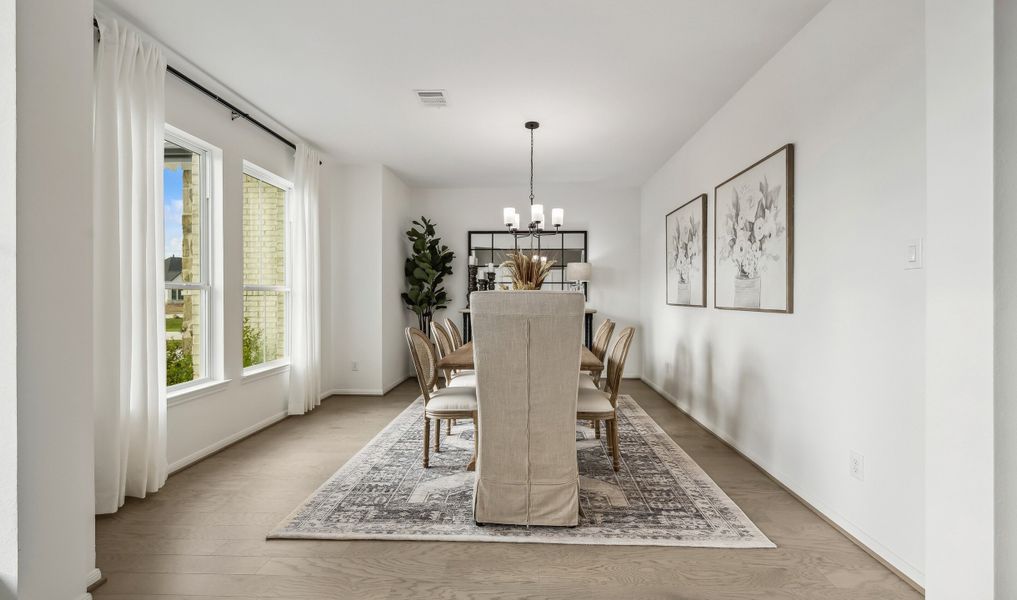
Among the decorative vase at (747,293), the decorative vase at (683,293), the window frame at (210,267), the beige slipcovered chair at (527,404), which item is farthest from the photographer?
the decorative vase at (683,293)

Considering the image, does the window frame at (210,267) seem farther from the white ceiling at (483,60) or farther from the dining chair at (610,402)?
the dining chair at (610,402)

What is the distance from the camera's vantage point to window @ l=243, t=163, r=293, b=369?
4.25 meters

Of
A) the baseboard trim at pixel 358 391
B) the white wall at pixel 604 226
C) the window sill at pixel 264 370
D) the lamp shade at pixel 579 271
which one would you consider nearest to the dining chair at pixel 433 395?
the window sill at pixel 264 370

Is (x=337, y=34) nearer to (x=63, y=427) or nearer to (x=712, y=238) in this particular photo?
(x=63, y=427)

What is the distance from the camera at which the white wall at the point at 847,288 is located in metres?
1.93

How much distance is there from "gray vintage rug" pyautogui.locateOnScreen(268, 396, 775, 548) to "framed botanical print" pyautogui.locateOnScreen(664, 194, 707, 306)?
1.52m

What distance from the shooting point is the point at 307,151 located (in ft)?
15.9

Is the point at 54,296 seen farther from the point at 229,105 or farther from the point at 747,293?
the point at 747,293

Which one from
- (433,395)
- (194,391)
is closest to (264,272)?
(194,391)

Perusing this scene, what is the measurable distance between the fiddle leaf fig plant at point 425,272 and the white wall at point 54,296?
4.61 meters

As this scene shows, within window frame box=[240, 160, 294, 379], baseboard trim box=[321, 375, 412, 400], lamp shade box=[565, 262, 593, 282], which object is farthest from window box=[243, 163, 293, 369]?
lamp shade box=[565, 262, 593, 282]

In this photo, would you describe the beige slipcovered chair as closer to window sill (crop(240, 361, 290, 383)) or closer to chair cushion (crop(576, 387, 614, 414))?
chair cushion (crop(576, 387, 614, 414))

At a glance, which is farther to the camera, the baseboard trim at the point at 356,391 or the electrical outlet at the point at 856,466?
the baseboard trim at the point at 356,391

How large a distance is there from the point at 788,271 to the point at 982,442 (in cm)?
167
